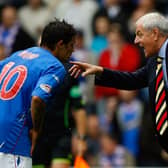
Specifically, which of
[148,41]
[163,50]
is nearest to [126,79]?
[148,41]

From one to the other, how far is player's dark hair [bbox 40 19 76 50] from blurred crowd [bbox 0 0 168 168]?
467 centimetres

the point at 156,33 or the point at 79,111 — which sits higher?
the point at 156,33

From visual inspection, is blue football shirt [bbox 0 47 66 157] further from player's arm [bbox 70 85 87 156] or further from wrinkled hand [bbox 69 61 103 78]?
player's arm [bbox 70 85 87 156]

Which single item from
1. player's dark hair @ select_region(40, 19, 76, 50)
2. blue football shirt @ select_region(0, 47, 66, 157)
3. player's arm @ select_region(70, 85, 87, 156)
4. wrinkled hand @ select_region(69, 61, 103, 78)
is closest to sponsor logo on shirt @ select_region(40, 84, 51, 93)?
blue football shirt @ select_region(0, 47, 66, 157)

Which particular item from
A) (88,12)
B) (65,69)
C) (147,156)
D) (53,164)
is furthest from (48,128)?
(88,12)

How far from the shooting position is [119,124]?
15312 millimetres

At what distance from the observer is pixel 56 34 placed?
8.88 metres

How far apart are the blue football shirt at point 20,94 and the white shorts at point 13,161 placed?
40 mm

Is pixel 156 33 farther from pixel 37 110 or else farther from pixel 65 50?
pixel 37 110

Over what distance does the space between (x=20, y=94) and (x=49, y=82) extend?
1.20 ft

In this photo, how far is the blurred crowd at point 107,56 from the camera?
14.9 metres

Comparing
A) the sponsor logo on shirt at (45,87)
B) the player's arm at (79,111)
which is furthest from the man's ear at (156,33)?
the player's arm at (79,111)

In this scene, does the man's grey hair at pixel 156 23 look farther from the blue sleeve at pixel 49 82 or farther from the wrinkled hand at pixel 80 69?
the blue sleeve at pixel 49 82

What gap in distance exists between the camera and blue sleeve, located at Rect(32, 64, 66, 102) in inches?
329
